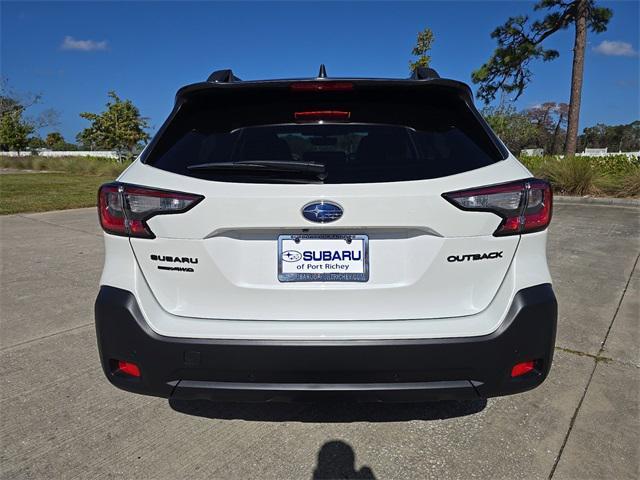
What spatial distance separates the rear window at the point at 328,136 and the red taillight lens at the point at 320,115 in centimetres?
2

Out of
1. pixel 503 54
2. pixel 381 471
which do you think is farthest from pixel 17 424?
pixel 503 54

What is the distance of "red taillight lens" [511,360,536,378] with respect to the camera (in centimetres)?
170

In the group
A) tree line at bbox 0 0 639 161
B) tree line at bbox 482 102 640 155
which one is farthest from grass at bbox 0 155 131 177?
tree line at bbox 482 102 640 155

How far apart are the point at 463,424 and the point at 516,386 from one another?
609 mm

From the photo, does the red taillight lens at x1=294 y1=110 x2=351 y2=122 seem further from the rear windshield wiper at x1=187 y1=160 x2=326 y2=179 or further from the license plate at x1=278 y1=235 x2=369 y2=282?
the license plate at x1=278 y1=235 x2=369 y2=282

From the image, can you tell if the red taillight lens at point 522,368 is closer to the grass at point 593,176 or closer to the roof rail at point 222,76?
the roof rail at point 222,76

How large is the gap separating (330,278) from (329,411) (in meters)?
1.03

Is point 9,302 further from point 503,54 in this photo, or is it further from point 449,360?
point 503,54

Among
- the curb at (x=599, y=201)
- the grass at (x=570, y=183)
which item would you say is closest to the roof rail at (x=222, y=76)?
the grass at (x=570, y=183)

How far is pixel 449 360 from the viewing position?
1.63 meters

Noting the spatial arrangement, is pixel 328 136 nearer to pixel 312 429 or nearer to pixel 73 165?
pixel 312 429

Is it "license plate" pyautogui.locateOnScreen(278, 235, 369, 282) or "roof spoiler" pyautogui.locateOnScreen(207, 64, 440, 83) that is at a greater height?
"roof spoiler" pyautogui.locateOnScreen(207, 64, 440, 83)

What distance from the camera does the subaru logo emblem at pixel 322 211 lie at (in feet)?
5.20

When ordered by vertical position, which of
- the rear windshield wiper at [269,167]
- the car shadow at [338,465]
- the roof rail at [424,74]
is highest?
the roof rail at [424,74]
